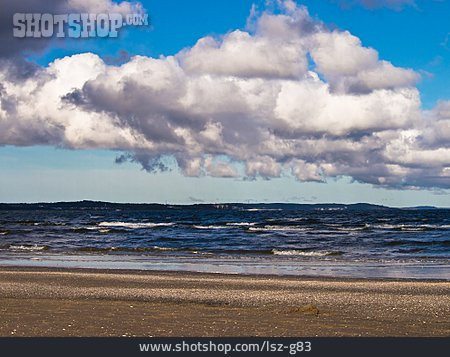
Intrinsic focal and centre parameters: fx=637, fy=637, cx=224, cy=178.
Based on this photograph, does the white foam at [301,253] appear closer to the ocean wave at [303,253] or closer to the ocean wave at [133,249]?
the ocean wave at [303,253]

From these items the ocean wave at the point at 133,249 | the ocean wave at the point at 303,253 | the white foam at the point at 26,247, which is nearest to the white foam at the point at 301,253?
the ocean wave at the point at 303,253

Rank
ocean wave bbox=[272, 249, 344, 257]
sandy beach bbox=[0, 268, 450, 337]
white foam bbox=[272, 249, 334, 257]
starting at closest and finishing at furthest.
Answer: sandy beach bbox=[0, 268, 450, 337] → white foam bbox=[272, 249, 334, 257] → ocean wave bbox=[272, 249, 344, 257]

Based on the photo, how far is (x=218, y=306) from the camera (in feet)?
47.8

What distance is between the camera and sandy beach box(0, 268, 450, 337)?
10844 millimetres

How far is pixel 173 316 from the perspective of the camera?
12406 mm

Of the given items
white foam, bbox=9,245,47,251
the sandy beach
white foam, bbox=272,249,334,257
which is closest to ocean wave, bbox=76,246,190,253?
white foam, bbox=9,245,47,251

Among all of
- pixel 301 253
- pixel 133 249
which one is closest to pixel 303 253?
pixel 301 253

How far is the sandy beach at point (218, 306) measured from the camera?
1084 cm

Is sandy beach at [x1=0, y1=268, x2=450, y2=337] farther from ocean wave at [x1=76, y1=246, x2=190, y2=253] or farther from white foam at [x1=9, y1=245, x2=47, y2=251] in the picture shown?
white foam at [x1=9, y1=245, x2=47, y2=251]

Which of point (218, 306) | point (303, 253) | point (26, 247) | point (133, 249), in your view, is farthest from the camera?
point (26, 247)

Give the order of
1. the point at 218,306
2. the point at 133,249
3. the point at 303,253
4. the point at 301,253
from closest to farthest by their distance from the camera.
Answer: the point at 218,306 → the point at 303,253 → the point at 301,253 → the point at 133,249

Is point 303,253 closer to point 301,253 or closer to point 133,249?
point 301,253

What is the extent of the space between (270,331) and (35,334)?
12.5 ft
